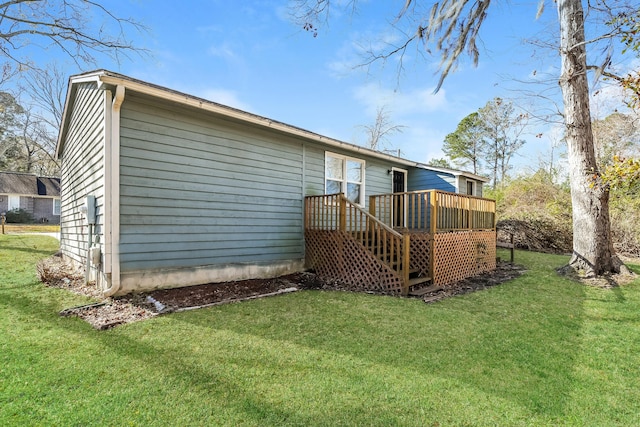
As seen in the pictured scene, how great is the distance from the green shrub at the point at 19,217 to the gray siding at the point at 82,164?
20.6m

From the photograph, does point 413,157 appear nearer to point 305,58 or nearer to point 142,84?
point 305,58

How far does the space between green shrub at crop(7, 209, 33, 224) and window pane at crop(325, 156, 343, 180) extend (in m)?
27.6

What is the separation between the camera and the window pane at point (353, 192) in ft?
30.0

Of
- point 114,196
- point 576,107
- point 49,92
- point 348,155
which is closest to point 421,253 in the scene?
point 348,155

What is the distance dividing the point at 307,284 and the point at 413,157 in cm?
2182

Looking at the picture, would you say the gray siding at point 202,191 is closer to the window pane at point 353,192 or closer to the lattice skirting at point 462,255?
the window pane at point 353,192

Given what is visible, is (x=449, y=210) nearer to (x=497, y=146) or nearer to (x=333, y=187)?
(x=333, y=187)

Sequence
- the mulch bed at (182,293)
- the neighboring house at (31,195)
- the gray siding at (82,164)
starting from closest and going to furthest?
the mulch bed at (182,293), the gray siding at (82,164), the neighboring house at (31,195)

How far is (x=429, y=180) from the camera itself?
11039mm

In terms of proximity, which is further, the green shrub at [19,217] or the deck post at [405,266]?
the green shrub at [19,217]

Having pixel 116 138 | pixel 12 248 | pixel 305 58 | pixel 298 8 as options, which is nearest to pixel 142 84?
pixel 116 138

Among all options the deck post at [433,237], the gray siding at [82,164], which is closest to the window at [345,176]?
the deck post at [433,237]

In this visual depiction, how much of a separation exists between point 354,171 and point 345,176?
50cm

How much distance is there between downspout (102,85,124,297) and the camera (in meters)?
4.95
